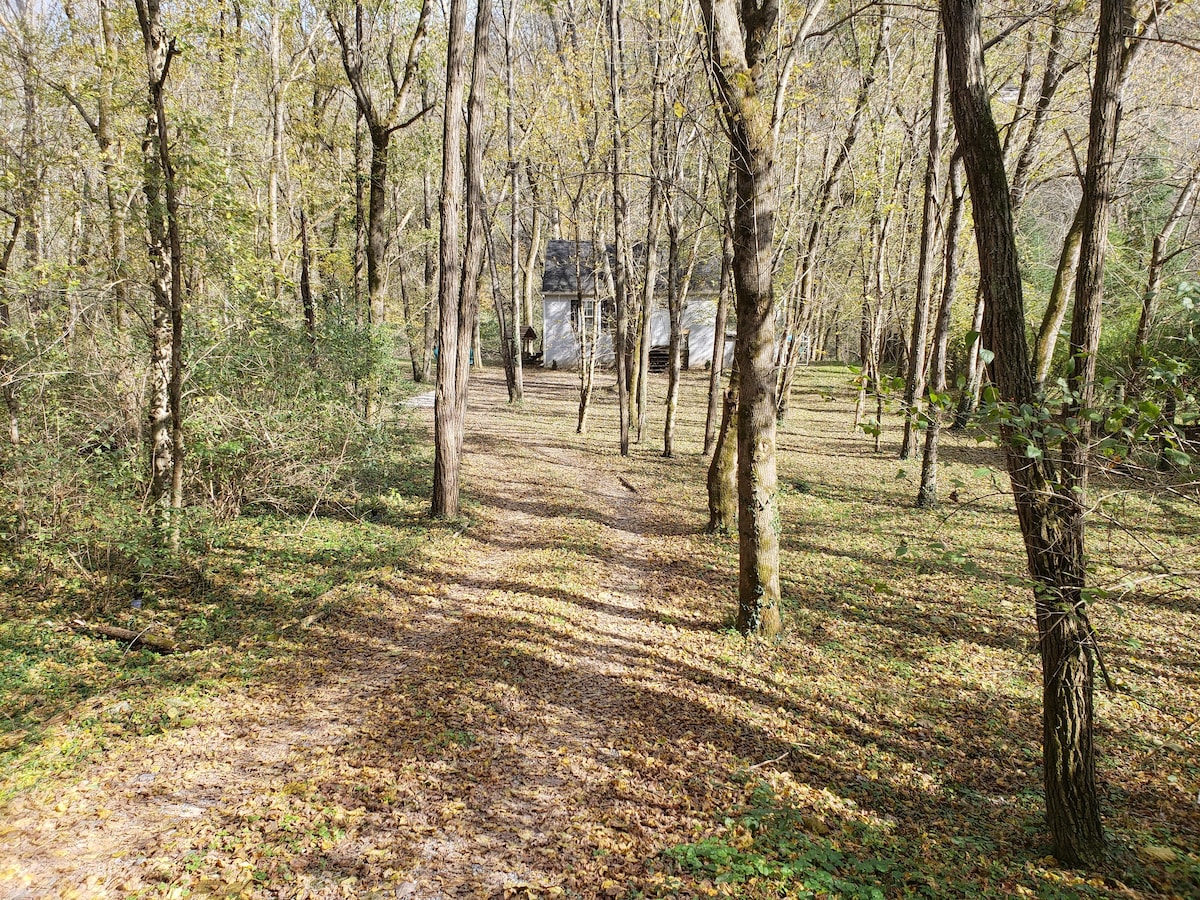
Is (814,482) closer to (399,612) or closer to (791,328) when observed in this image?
(791,328)

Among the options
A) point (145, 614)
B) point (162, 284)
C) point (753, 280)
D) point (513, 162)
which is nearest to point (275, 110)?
point (513, 162)

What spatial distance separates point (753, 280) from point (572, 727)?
4527 millimetres

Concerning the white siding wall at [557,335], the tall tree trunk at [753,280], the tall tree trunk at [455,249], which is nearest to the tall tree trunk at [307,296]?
the tall tree trunk at [455,249]

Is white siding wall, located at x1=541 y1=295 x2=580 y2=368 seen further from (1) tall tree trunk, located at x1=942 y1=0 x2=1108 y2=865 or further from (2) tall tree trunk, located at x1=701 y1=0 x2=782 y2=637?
(1) tall tree trunk, located at x1=942 y1=0 x2=1108 y2=865

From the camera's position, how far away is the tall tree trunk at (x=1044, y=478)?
3500mm

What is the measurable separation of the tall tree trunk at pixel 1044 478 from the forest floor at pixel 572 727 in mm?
230

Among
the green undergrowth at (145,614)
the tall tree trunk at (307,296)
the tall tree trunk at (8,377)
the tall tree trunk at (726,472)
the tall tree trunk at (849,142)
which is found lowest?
the green undergrowth at (145,614)

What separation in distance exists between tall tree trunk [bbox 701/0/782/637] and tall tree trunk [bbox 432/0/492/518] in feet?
15.9

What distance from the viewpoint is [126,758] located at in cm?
441

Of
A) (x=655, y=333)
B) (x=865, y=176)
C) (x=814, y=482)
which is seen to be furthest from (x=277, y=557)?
(x=655, y=333)

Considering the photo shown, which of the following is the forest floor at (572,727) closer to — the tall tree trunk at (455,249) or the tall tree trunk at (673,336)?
the tall tree trunk at (455,249)

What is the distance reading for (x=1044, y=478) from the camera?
11.3 feet

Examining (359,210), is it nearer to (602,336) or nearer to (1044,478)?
(1044,478)

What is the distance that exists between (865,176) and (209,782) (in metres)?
17.3
